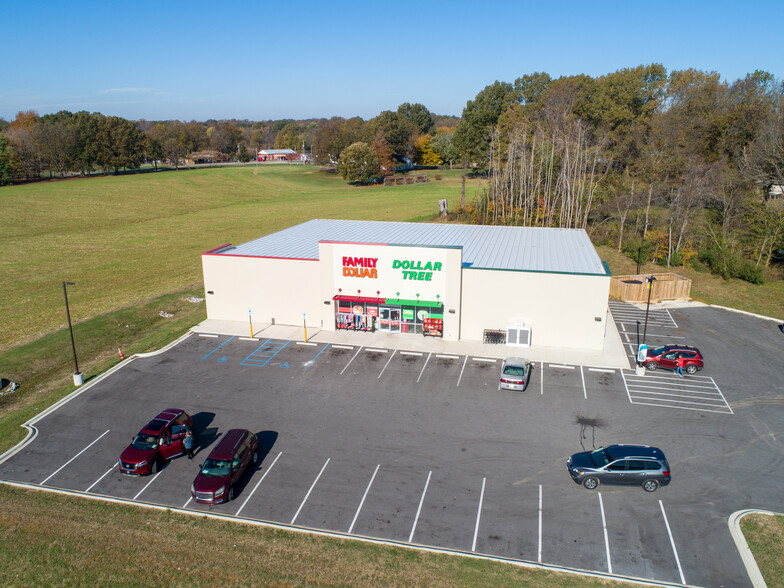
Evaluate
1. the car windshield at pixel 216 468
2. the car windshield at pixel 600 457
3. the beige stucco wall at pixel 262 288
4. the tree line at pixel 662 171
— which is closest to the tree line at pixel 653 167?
the tree line at pixel 662 171

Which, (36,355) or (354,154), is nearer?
(36,355)

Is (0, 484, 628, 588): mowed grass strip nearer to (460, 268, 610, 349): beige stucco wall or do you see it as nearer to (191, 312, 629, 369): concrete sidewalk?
(191, 312, 629, 369): concrete sidewalk

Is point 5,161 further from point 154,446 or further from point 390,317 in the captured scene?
point 154,446

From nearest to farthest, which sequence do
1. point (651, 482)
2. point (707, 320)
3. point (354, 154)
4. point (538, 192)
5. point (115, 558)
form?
point (115, 558), point (651, 482), point (707, 320), point (538, 192), point (354, 154)

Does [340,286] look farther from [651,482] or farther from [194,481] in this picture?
[651,482]

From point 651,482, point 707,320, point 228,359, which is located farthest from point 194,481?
point 707,320

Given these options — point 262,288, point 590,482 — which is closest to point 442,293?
point 262,288
